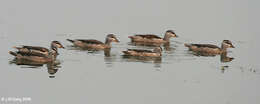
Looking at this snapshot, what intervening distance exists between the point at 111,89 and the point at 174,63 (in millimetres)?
6424

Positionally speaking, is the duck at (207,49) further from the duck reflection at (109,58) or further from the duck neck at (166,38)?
the duck reflection at (109,58)

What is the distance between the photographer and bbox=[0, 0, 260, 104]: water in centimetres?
2138

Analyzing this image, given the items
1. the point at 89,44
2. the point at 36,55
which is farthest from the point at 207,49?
the point at 36,55

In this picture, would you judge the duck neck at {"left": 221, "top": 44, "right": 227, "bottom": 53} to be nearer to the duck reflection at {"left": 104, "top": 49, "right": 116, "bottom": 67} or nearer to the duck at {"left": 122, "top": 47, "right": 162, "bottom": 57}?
the duck at {"left": 122, "top": 47, "right": 162, "bottom": 57}

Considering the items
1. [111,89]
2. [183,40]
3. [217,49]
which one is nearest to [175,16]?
[183,40]

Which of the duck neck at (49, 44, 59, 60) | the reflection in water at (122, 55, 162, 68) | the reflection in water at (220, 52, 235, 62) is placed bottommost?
the reflection in water at (220, 52, 235, 62)

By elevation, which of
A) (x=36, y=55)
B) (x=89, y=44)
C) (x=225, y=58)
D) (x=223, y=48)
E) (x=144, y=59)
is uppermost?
(x=89, y=44)

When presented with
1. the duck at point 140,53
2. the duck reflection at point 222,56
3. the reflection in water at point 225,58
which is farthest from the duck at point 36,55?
the reflection in water at point 225,58

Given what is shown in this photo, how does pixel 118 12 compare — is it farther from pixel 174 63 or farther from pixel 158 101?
pixel 158 101

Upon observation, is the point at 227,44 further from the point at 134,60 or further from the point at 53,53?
the point at 53,53

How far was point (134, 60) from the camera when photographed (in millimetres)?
→ 27859

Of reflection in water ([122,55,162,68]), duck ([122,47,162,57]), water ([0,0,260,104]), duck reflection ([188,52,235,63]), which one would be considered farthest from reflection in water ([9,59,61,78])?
duck reflection ([188,52,235,63])

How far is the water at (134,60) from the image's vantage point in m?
21.4

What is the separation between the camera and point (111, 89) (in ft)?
70.4
